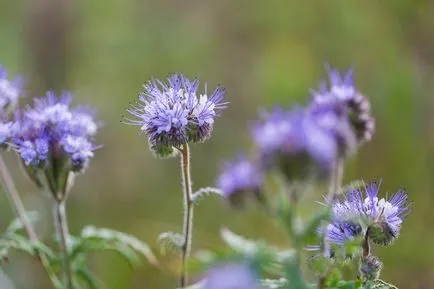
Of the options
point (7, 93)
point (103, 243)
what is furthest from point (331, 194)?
point (7, 93)

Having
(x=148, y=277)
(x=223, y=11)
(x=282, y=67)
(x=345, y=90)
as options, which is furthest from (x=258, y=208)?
(x=223, y=11)

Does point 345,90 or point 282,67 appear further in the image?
point 282,67

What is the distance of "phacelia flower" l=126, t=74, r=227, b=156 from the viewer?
3.62 ft

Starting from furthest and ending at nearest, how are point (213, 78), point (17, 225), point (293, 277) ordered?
point (213, 78)
point (17, 225)
point (293, 277)

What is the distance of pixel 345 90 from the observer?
127cm

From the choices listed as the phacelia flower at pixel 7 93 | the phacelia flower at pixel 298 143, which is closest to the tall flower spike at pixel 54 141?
the phacelia flower at pixel 7 93

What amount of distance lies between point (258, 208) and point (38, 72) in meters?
2.43

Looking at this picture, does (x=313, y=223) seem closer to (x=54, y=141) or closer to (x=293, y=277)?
(x=293, y=277)

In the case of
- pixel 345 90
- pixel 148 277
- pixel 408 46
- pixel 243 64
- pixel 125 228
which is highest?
pixel 243 64

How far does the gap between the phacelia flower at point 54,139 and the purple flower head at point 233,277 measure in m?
0.37

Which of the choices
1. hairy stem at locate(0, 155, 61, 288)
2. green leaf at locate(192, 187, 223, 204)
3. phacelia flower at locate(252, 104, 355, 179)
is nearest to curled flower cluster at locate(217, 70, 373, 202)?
phacelia flower at locate(252, 104, 355, 179)

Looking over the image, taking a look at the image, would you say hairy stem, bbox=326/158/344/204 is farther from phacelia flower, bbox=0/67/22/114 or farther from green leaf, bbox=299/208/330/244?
phacelia flower, bbox=0/67/22/114

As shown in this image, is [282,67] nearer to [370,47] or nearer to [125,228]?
[370,47]

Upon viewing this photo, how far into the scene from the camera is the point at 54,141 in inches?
49.4
